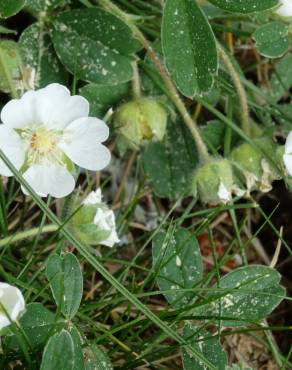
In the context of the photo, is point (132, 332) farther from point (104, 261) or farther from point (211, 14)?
point (211, 14)

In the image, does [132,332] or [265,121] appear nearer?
[132,332]

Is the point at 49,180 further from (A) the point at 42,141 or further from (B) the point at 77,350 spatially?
(B) the point at 77,350

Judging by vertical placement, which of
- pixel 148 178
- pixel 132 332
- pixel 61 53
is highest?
pixel 61 53

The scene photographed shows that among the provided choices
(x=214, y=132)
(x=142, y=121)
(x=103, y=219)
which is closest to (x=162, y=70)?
(x=142, y=121)

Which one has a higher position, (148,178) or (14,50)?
(14,50)

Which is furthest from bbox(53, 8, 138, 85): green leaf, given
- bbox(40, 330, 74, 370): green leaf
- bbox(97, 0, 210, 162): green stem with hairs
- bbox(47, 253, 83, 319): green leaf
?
bbox(40, 330, 74, 370): green leaf

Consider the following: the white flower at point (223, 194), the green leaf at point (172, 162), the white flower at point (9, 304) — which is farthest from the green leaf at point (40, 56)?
the white flower at point (9, 304)

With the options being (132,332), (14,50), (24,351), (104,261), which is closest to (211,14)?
(14,50)
